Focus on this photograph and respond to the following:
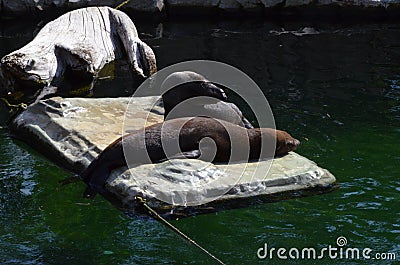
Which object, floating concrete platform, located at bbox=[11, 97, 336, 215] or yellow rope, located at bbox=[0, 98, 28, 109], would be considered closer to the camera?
floating concrete platform, located at bbox=[11, 97, 336, 215]

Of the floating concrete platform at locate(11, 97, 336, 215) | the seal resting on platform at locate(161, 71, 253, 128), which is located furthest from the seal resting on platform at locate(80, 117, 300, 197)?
the seal resting on platform at locate(161, 71, 253, 128)

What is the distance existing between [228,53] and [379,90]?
125 inches

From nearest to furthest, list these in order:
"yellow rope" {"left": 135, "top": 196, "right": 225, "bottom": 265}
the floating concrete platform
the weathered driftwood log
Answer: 1. "yellow rope" {"left": 135, "top": 196, "right": 225, "bottom": 265}
2. the floating concrete platform
3. the weathered driftwood log

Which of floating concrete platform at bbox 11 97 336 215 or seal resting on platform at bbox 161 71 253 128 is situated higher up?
seal resting on platform at bbox 161 71 253 128

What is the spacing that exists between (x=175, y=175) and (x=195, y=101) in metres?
1.75

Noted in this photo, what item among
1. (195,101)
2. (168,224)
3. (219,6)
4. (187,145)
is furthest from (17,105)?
(219,6)

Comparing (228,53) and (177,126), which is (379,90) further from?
(177,126)

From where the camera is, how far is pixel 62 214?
20.0ft

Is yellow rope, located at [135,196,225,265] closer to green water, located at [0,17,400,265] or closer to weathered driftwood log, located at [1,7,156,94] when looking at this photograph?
green water, located at [0,17,400,265]

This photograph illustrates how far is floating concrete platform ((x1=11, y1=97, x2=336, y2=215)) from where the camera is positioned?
5961mm

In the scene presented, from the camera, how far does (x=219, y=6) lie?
15.0 meters

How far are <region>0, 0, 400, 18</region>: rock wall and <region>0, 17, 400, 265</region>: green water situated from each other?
379 cm

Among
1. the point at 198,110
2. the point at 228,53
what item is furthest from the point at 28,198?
the point at 228,53

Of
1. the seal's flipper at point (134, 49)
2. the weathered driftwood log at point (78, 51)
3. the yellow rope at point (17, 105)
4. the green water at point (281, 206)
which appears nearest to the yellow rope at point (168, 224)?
the green water at point (281, 206)
